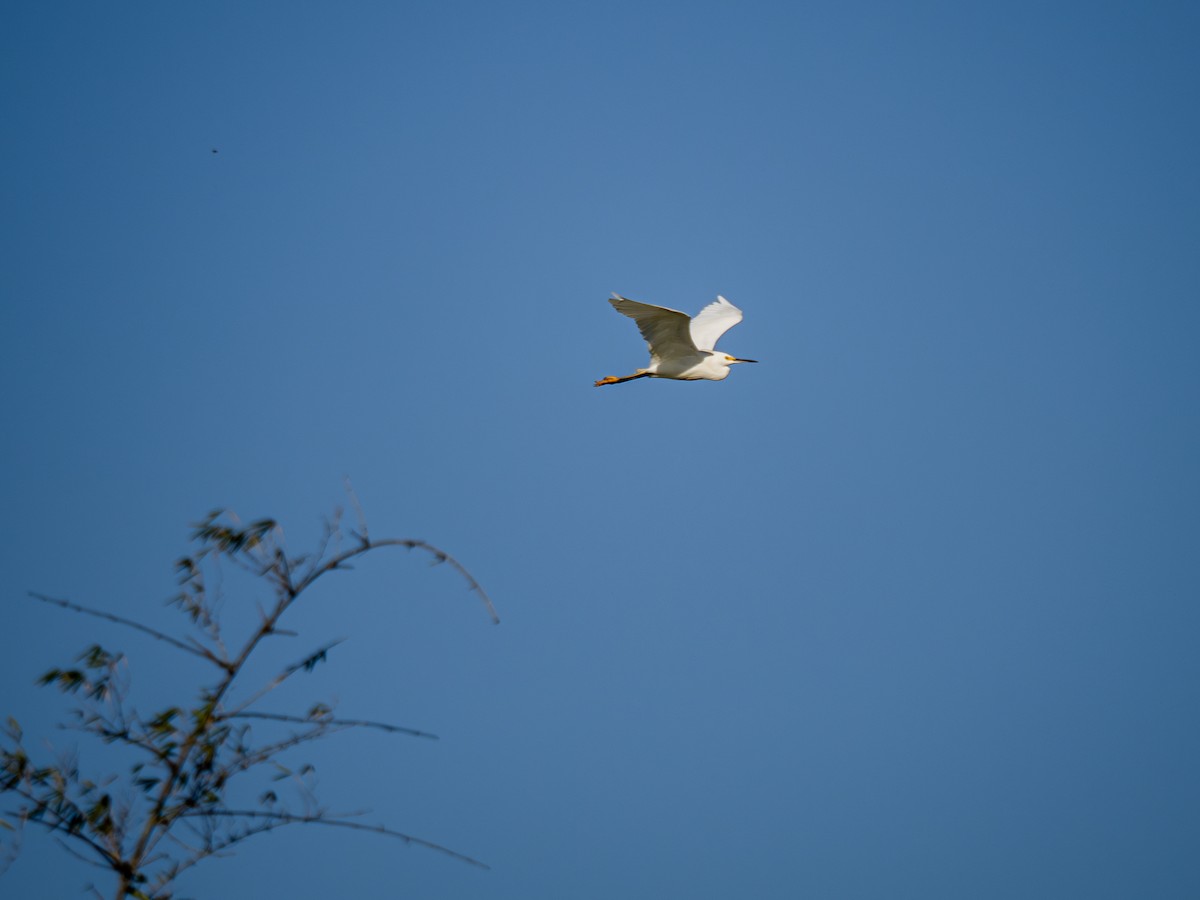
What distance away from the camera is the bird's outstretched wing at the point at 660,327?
13.3m

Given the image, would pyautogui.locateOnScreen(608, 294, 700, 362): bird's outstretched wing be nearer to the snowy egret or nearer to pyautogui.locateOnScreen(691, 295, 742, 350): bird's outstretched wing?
the snowy egret

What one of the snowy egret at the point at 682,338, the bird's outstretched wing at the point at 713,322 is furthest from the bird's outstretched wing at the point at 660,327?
the bird's outstretched wing at the point at 713,322

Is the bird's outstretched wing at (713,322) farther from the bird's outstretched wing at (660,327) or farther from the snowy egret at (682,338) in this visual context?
the bird's outstretched wing at (660,327)

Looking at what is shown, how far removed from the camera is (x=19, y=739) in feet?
17.6

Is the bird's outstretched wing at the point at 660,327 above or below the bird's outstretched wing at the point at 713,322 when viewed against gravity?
below

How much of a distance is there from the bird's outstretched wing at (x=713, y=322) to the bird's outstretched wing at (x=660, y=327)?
1.38m

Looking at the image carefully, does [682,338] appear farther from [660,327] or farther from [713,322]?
[713,322]

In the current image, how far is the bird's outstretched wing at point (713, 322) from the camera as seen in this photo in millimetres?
16859

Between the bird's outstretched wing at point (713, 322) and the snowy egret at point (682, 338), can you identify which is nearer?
the snowy egret at point (682, 338)

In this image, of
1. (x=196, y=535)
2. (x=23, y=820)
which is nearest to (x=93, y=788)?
(x=23, y=820)

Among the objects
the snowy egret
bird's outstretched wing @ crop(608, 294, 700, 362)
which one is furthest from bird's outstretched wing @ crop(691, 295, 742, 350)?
bird's outstretched wing @ crop(608, 294, 700, 362)

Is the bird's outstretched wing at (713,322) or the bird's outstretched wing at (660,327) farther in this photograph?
the bird's outstretched wing at (713,322)

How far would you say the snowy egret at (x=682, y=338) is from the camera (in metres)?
13.6

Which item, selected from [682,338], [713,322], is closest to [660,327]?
[682,338]
